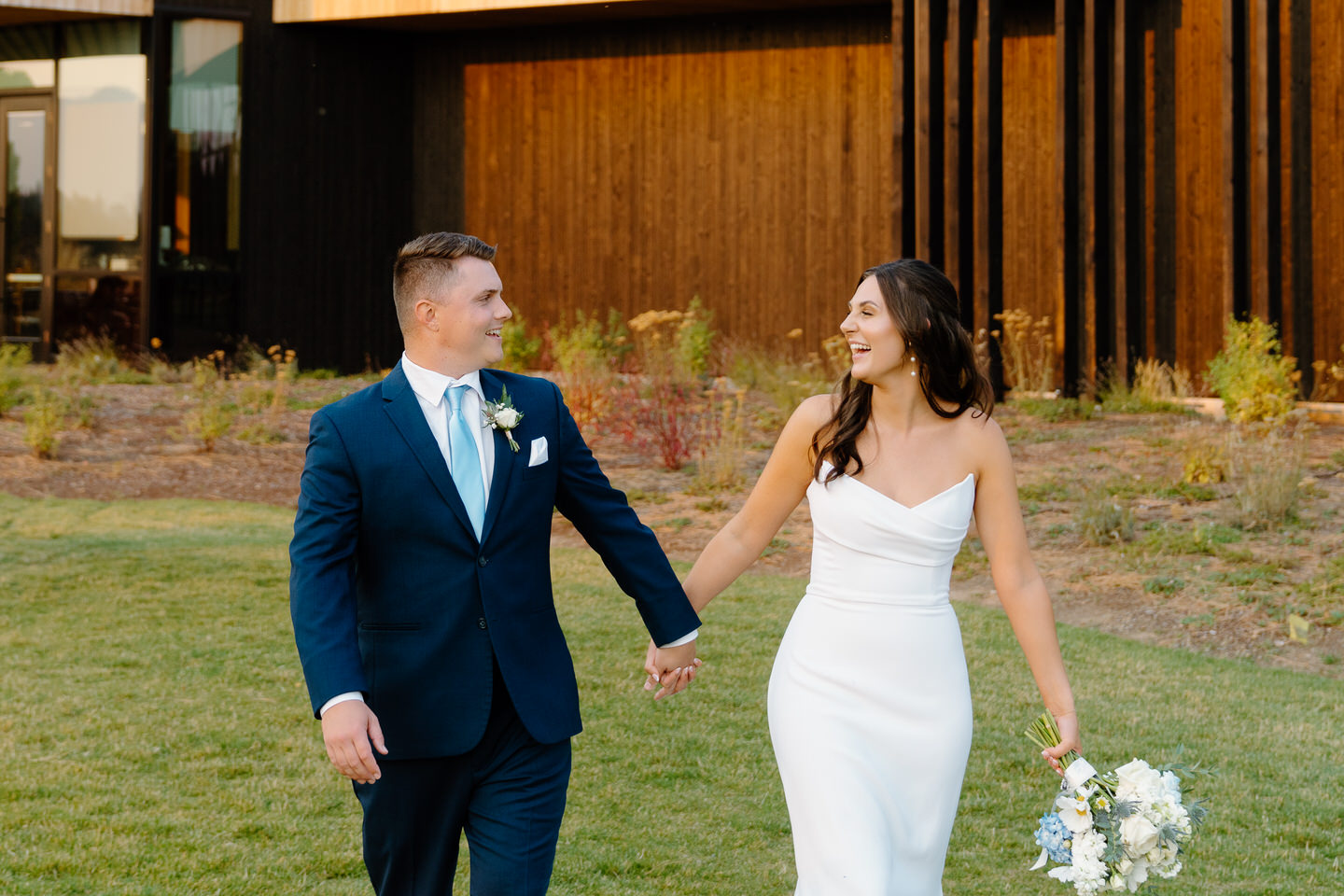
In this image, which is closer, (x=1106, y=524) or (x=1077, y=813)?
(x=1077, y=813)

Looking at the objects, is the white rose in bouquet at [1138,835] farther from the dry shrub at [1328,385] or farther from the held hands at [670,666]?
the dry shrub at [1328,385]

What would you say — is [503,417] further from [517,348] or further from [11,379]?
[517,348]

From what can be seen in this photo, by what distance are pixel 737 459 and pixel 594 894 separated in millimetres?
7299

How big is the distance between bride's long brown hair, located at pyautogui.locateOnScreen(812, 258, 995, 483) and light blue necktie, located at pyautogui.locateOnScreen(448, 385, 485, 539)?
0.82 meters

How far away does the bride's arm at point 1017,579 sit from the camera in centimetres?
342

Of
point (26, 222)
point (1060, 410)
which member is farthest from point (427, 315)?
point (26, 222)

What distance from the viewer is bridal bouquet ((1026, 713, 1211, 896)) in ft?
10.0

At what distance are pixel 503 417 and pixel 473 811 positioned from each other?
2.86 ft

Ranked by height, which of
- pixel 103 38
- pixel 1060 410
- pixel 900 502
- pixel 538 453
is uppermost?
pixel 103 38

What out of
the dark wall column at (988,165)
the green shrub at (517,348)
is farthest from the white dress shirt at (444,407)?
the green shrub at (517,348)

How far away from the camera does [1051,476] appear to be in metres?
11.1

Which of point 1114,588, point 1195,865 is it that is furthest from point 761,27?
point 1195,865

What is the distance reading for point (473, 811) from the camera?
324 cm

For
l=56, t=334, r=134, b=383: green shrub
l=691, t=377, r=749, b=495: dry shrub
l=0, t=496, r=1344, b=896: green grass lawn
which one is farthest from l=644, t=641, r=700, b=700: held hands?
l=56, t=334, r=134, b=383: green shrub
